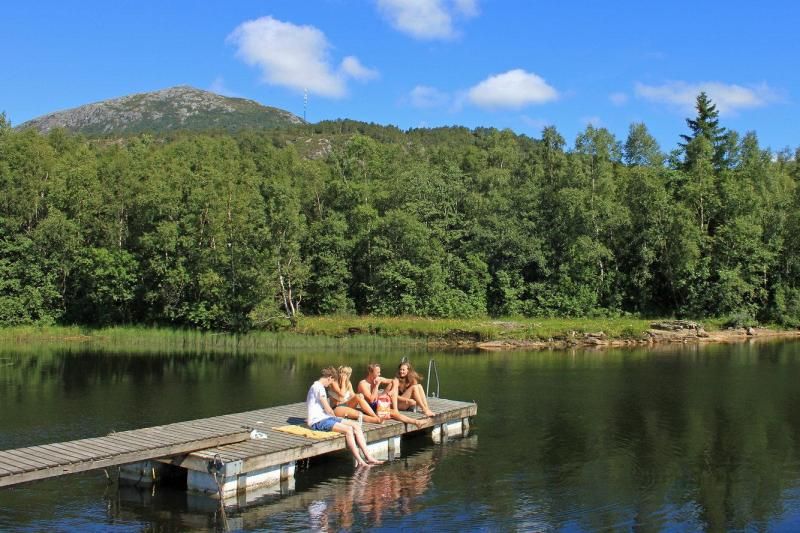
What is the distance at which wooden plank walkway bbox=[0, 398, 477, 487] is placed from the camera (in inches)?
515

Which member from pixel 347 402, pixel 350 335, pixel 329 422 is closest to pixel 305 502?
pixel 329 422

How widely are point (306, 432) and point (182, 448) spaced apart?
3.09 metres

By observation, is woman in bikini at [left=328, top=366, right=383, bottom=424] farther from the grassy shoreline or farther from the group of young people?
the grassy shoreline

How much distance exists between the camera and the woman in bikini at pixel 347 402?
715 inches

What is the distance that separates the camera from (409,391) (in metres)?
20.5

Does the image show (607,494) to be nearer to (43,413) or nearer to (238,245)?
(43,413)

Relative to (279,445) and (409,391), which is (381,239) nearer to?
(409,391)

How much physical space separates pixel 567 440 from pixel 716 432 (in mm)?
4746

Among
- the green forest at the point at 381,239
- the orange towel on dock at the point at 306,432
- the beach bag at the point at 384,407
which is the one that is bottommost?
the orange towel on dock at the point at 306,432

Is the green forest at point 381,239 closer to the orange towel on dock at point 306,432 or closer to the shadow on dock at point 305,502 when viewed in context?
the orange towel on dock at point 306,432

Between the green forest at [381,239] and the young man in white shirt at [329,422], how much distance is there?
33695 mm

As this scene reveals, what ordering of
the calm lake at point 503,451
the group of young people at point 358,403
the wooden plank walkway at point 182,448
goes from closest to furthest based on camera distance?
the wooden plank walkway at point 182,448
the calm lake at point 503,451
the group of young people at point 358,403

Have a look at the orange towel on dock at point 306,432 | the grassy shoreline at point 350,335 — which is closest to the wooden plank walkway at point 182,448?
the orange towel on dock at point 306,432

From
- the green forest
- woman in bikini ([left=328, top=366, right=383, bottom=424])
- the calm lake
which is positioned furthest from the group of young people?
the green forest
